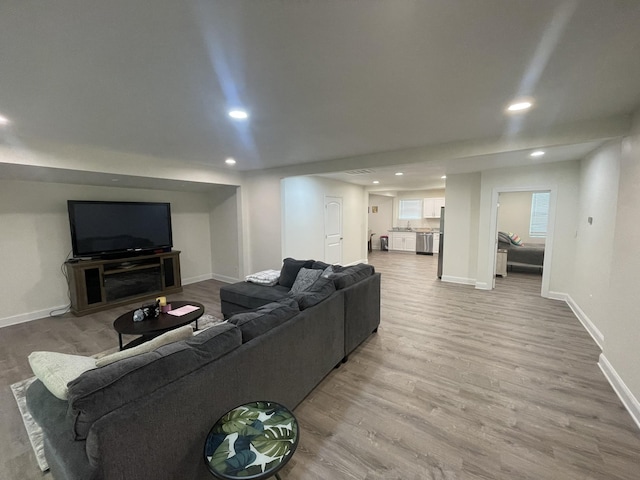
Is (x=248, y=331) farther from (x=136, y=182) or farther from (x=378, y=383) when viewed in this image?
(x=136, y=182)

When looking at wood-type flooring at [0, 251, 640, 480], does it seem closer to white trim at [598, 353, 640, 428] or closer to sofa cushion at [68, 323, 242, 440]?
white trim at [598, 353, 640, 428]

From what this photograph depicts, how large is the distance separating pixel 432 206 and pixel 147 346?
10.1 meters

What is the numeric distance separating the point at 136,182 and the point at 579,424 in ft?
20.6

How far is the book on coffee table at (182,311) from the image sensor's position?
313cm

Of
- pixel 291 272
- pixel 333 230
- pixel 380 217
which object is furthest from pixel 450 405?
pixel 380 217

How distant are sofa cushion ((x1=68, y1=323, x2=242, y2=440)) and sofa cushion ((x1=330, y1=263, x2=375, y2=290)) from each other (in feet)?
4.69

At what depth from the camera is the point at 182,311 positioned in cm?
322

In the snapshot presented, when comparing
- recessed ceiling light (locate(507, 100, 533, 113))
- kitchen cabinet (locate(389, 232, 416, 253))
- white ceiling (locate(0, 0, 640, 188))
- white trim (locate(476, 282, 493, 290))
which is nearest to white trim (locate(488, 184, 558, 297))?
white trim (locate(476, 282, 493, 290))

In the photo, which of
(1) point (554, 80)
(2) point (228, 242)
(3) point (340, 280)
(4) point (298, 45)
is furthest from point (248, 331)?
(2) point (228, 242)

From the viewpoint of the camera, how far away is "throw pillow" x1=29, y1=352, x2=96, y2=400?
1.25m

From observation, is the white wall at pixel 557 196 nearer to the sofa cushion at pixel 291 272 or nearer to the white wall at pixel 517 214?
the white wall at pixel 517 214

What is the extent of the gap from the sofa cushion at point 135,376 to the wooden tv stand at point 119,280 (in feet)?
13.3

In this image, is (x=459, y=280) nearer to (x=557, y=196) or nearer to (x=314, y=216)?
(x=557, y=196)

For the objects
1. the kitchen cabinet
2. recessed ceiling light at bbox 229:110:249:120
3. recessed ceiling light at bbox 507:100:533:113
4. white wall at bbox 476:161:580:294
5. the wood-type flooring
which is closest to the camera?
the wood-type flooring
